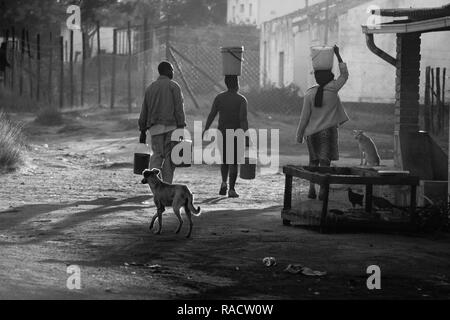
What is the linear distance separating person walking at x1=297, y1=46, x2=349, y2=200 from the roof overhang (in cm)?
70

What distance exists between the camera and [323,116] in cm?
1317

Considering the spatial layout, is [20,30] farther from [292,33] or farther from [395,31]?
[395,31]

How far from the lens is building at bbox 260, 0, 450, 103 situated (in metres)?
32.6

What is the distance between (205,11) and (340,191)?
57.5 metres

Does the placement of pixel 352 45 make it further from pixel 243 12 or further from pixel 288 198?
pixel 243 12

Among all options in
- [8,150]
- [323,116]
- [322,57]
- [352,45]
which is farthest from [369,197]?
[352,45]

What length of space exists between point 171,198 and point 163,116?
3.00m

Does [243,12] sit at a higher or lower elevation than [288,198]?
higher

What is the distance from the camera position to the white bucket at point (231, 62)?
604 inches

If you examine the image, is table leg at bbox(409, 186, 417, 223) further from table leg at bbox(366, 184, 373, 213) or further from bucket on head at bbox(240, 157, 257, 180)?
bucket on head at bbox(240, 157, 257, 180)

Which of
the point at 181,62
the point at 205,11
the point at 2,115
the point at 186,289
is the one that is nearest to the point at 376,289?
the point at 186,289

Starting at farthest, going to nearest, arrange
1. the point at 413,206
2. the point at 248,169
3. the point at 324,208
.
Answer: the point at 248,169 → the point at 413,206 → the point at 324,208

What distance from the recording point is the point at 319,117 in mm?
13203

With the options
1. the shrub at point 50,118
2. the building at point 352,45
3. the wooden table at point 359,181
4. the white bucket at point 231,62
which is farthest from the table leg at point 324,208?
the shrub at point 50,118
